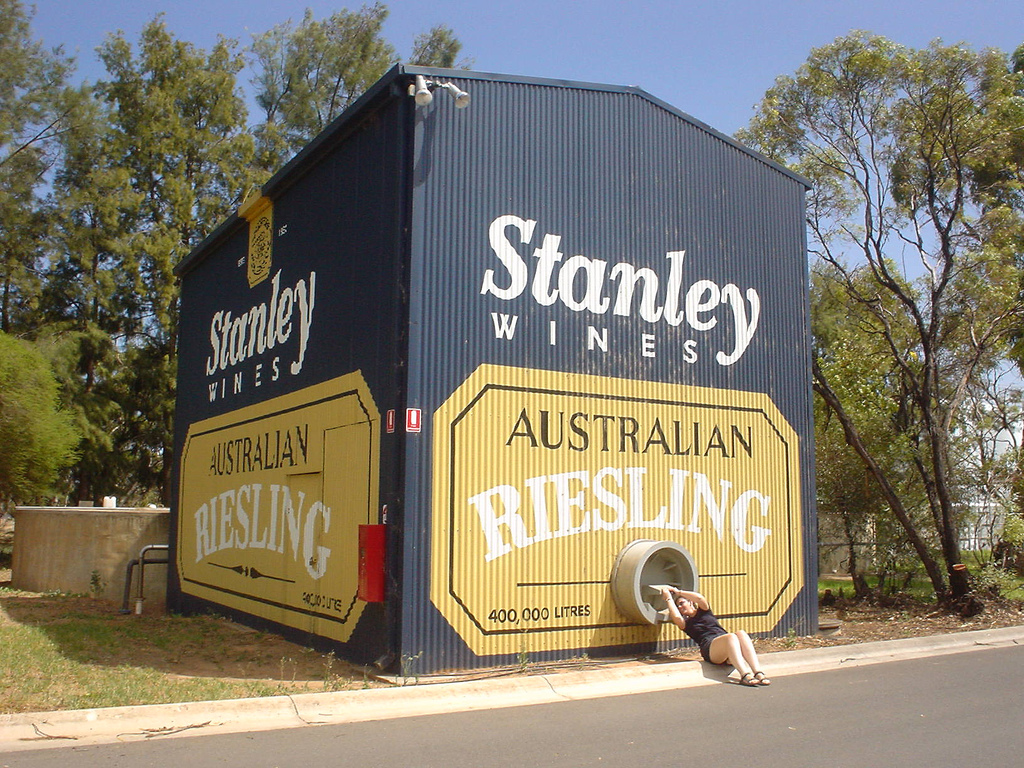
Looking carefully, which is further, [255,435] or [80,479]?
[80,479]

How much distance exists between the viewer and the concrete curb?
25.2ft

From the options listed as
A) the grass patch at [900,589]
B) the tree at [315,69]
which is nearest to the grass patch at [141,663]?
the grass patch at [900,589]

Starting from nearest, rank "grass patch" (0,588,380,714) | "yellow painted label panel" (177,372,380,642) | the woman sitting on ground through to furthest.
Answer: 1. "grass patch" (0,588,380,714)
2. the woman sitting on ground
3. "yellow painted label panel" (177,372,380,642)

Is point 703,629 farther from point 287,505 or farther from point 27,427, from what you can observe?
point 27,427

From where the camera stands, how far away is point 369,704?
9031 mm

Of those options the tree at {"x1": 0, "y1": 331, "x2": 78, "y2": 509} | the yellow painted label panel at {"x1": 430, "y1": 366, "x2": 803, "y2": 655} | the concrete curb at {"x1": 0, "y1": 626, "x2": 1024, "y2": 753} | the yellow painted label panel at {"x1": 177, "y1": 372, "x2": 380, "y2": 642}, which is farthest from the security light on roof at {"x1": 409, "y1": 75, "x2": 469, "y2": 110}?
the tree at {"x1": 0, "y1": 331, "x2": 78, "y2": 509}

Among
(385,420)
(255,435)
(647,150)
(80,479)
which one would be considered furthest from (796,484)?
(80,479)

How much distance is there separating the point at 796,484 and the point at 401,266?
23.6ft

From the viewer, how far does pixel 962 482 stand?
63.8 ft

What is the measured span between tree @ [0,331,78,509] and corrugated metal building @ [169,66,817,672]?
13.2m

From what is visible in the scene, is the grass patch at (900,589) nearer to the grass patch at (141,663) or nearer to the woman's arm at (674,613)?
the woman's arm at (674,613)

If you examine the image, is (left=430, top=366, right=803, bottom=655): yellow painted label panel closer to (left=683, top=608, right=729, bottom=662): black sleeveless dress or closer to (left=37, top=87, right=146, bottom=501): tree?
(left=683, top=608, right=729, bottom=662): black sleeveless dress

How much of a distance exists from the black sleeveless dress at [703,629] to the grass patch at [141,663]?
152 inches

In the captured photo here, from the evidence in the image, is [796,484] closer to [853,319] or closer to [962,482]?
[962,482]
